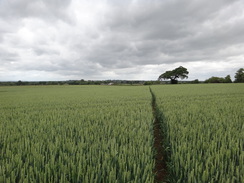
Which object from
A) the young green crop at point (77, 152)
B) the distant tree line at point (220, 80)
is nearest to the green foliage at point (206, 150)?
the young green crop at point (77, 152)

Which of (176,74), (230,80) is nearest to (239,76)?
(230,80)

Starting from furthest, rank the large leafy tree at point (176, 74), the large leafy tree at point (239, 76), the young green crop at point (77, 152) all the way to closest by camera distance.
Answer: the large leafy tree at point (176, 74), the large leafy tree at point (239, 76), the young green crop at point (77, 152)

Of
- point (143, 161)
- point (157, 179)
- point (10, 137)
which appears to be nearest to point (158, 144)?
point (157, 179)

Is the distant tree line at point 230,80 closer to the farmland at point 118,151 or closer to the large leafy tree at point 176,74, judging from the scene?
the large leafy tree at point 176,74

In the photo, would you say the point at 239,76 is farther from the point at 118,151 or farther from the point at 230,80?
the point at 118,151

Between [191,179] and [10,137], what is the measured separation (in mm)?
3969

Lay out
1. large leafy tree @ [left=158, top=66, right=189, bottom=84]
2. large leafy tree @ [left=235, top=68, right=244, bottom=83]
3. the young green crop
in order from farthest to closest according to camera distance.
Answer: large leafy tree @ [left=158, top=66, right=189, bottom=84]
large leafy tree @ [left=235, top=68, right=244, bottom=83]
the young green crop

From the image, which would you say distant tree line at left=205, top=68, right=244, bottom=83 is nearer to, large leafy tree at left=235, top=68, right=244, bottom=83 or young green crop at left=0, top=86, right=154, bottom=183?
large leafy tree at left=235, top=68, right=244, bottom=83

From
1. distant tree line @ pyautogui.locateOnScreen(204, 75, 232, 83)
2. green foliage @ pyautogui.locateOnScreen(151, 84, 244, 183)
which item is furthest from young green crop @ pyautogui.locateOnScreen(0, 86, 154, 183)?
distant tree line @ pyautogui.locateOnScreen(204, 75, 232, 83)

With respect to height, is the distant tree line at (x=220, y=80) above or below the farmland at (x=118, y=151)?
above

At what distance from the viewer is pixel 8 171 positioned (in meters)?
1.89

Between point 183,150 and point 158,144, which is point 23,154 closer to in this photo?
point 183,150

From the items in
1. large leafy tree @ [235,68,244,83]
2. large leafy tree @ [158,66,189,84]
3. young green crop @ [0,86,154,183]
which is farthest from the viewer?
large leafy tree @ [158,66,189,84]

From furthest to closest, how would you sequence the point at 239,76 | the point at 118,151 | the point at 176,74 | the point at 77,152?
1. the point at 176,74
2. the point at 239,76
3. the point at 118,151
4. the point at 77,152
